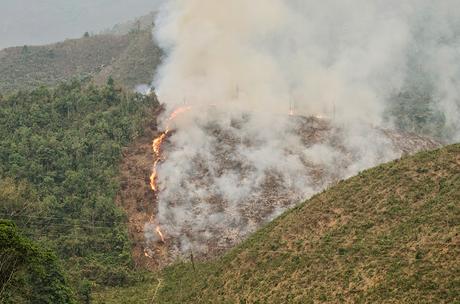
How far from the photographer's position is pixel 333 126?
8675cm

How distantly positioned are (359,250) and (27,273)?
81.0ft

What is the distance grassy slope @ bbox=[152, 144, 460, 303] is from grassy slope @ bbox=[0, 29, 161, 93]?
81.8 meters

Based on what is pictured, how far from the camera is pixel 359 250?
4788 cm

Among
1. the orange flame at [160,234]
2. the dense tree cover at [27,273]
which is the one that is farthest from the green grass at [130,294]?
the dense tree cover at [27,273]

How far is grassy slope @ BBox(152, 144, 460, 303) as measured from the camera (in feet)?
137

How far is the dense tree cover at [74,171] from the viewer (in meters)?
64.5

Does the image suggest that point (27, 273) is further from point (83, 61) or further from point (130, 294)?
point (83, 61)

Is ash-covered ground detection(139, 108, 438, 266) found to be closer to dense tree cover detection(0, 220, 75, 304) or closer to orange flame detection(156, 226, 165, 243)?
orange flame detection(156, 226, 165, 243)

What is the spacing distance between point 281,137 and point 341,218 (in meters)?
30.4

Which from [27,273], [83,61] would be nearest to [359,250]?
[27,273]

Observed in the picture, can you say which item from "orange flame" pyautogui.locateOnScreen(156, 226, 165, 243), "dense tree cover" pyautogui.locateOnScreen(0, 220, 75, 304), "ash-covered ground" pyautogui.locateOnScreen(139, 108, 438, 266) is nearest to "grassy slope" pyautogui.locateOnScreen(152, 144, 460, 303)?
"orange flame" pyautogui.locateOnScreen(156, 226, 165, 243)

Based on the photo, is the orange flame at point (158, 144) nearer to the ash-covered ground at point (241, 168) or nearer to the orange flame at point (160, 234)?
the ash-covered ground at point (241, 168)

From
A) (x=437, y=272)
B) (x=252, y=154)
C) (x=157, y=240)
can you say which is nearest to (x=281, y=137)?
(x=252, y=154)

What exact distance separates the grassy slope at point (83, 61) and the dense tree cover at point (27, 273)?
88069 mm
